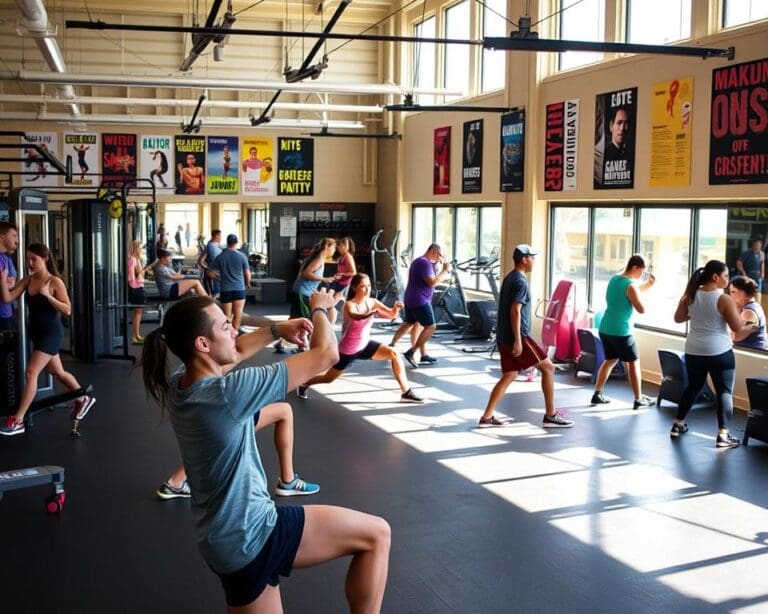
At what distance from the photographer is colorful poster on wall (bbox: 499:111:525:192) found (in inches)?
500

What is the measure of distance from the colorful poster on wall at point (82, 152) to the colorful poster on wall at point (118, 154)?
0.50ft

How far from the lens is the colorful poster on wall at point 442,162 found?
51.3ft

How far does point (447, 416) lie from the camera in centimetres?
842

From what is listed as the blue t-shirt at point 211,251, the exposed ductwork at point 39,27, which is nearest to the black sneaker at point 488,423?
the exposed ductwork at point 39,27

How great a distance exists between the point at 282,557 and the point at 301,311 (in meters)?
8.10

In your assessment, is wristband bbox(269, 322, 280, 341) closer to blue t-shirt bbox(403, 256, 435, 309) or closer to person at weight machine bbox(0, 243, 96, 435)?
person at weight machine bbox(0, 243, 96, 435)

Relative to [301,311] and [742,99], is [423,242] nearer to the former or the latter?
[301,311]

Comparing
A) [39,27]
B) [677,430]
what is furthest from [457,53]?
[677,430]

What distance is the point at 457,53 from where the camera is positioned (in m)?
15.9

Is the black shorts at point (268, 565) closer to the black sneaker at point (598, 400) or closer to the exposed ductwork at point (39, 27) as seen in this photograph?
the black sneaker at point (598, 400)

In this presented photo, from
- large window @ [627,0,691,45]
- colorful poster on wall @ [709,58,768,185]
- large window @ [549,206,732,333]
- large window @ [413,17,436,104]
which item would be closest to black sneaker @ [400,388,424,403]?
large window @ [549,206,732,333]

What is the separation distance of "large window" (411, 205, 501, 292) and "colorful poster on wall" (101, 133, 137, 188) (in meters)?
5.66

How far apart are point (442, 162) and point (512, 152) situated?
3036mm

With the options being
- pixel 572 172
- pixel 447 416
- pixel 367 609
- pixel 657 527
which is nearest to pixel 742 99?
pixel 572 172
